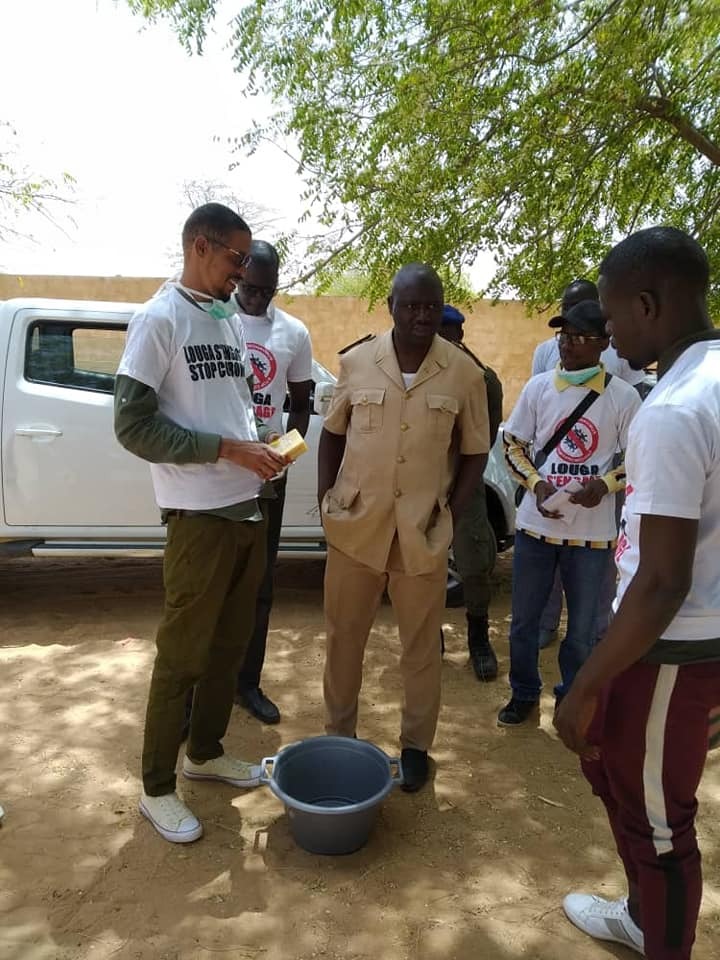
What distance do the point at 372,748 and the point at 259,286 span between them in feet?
6.81

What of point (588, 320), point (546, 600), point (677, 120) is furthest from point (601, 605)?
point (677, 120)

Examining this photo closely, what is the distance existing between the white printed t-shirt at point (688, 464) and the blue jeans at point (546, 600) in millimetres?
1747

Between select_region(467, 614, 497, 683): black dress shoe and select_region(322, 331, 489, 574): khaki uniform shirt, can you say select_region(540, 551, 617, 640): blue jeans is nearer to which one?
select_region(467, 614, 497, 683): black dress shoe

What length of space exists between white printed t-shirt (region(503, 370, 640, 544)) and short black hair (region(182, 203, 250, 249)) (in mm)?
1722

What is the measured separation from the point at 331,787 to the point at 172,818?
609 mm

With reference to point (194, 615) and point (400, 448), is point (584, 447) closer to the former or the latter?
point (400, 448)

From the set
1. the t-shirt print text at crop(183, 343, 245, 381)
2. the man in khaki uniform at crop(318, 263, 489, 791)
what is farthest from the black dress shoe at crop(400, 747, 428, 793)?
the t-shirt print text at crop(183, 343, 245, 381)

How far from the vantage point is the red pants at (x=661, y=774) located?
176cm

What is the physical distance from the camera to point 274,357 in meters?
3.62

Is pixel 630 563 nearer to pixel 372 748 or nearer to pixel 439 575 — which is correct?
pixel 439 575

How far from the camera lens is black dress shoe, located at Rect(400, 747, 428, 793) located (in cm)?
316

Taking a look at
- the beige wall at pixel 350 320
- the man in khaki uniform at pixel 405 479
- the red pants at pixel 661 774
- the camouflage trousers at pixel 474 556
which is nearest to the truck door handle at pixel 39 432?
the man in khaki uniform at pixel 405 479

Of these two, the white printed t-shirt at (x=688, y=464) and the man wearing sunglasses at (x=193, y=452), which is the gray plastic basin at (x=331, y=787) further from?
the white printed t-shirt at (x=688, y=464)

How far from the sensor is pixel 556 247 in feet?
21.3
